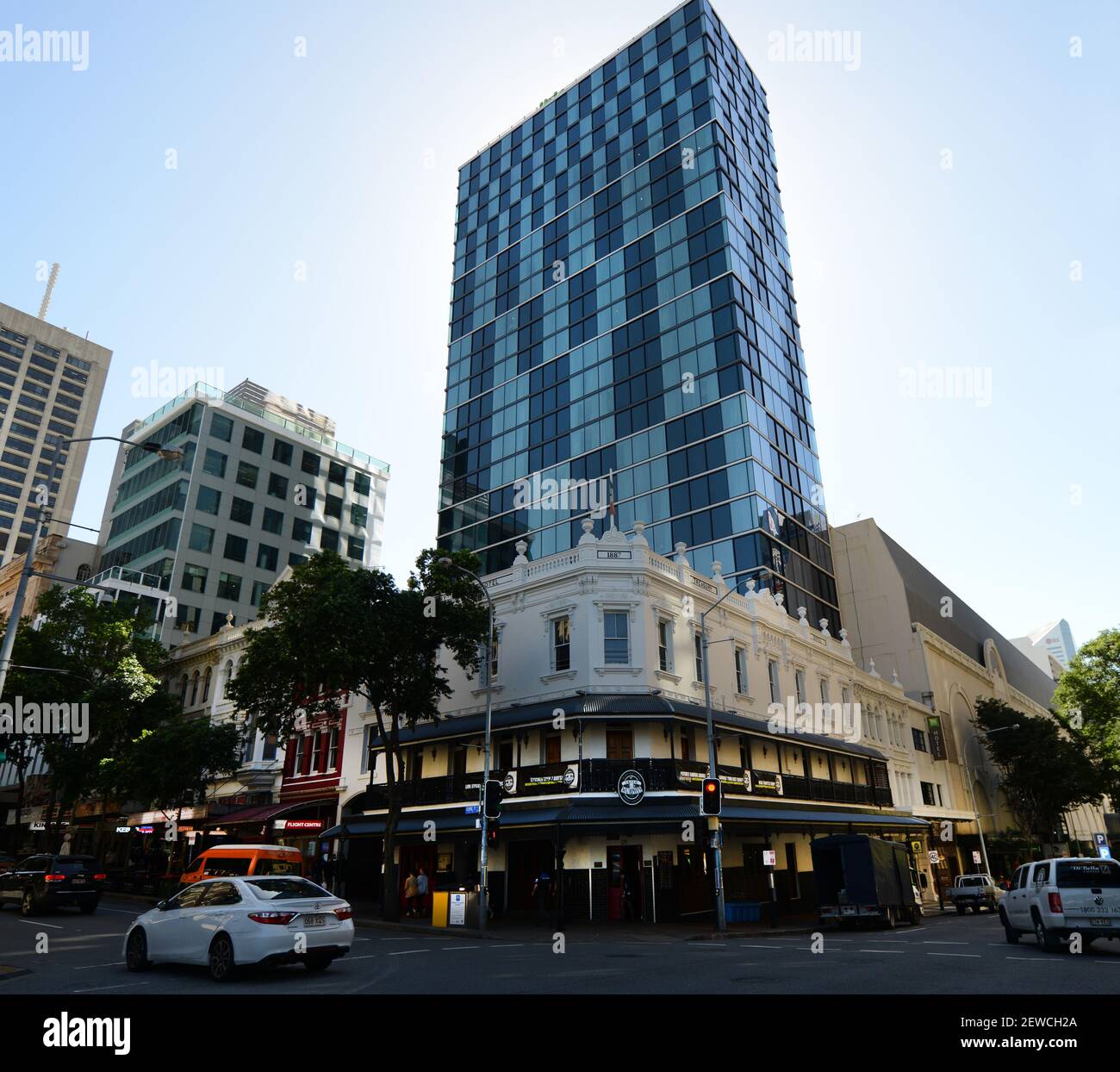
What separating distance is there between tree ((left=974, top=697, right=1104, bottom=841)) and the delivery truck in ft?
120

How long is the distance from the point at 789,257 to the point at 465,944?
64.2 meters

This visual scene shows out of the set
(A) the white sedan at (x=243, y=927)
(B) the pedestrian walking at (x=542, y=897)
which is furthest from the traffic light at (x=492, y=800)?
(A) the white sedan at (x=243, y=927)

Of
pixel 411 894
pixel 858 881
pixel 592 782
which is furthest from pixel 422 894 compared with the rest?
pixel 858 881

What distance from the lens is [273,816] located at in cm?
3734

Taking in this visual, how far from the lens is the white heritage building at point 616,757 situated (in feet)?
91.6

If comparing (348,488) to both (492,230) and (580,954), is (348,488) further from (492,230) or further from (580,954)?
(580,954)

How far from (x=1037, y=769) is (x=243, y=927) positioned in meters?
59.4

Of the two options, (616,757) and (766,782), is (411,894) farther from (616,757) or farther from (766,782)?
(766,782)

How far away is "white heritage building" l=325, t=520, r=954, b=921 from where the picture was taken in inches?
1099

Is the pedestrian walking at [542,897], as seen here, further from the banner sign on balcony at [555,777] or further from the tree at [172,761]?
the tree at [172,761]

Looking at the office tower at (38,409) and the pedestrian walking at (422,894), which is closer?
the pedestrian walking at (422,894)

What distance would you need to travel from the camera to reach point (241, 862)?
26.5 meters

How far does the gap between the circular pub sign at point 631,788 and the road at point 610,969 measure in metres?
6.53

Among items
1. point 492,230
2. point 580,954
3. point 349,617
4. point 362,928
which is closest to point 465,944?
point 580,954
